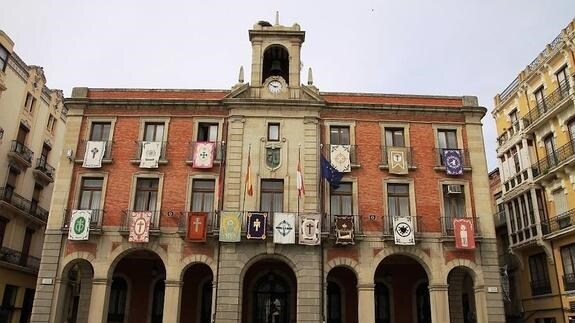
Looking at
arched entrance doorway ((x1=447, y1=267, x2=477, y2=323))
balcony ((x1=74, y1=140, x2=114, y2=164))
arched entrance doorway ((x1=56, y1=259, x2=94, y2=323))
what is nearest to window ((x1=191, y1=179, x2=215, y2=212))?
balcony ((x1=74, y1=140, x2=114, y2=164))

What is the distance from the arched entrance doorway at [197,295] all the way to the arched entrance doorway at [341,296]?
6.66 meters

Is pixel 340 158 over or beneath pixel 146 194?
over

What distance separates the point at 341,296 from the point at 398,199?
626cm

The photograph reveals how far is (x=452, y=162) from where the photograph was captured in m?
26.2

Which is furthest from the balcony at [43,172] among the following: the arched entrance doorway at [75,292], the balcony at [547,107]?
the balcony at [547,107]

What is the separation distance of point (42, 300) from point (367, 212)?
55.0 feet

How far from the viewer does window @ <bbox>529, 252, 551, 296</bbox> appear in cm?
3008

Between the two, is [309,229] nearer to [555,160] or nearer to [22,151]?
[555,160]

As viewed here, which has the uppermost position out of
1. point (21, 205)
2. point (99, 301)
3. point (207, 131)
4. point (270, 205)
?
point (207, 131)

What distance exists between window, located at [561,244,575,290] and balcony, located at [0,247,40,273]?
34.6m

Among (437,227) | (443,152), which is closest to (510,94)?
(443,152)

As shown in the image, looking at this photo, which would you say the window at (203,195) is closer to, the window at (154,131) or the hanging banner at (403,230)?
the window at (154,131)

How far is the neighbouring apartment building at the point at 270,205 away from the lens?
79.0ft

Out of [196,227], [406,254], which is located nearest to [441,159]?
[406,254]
